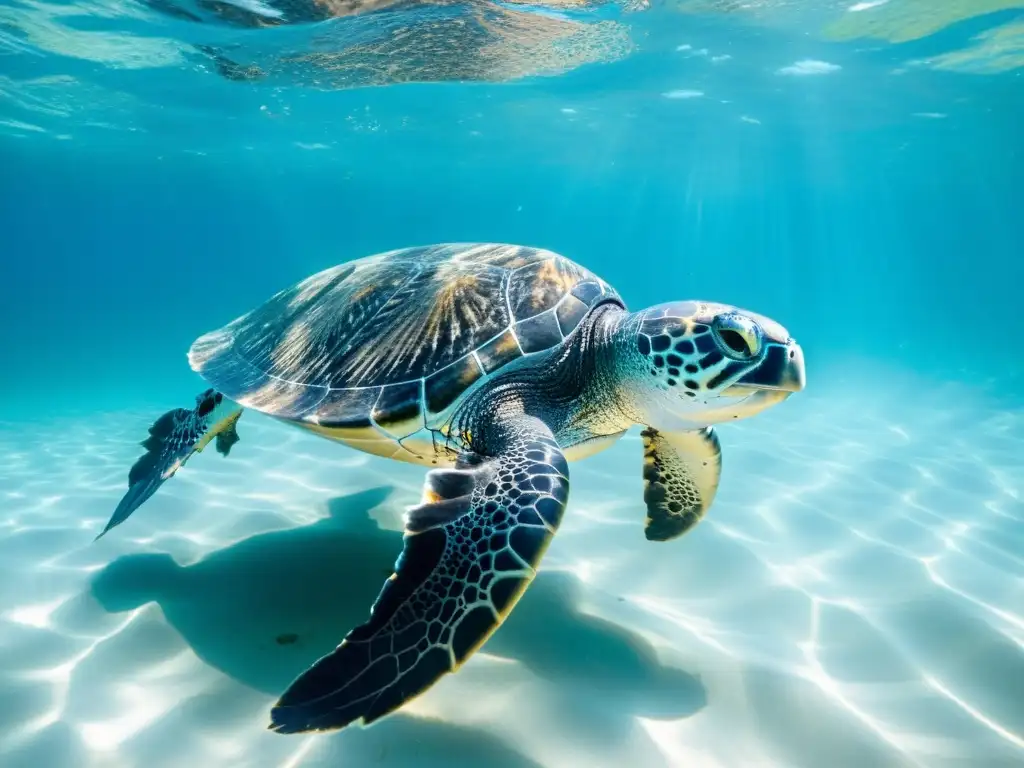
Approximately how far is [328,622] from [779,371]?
2.57 m

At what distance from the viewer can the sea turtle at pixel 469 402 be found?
71.7 inches

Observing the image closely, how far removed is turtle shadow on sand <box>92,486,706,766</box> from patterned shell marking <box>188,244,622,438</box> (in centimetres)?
103

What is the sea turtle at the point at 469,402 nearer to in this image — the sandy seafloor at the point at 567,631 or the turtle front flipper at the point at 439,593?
the turtle front flipper at the point at 439,593

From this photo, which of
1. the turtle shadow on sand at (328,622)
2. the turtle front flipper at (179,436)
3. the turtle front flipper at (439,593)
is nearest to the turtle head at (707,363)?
the turtle front flipper at (439,593)

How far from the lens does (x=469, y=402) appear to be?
3.02 meters

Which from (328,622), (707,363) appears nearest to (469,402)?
(707,363)

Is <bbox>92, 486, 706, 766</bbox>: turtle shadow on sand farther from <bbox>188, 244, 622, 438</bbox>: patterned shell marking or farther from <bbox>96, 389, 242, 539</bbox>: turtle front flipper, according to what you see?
<bbox>188, 244, 622, 438</bbox>: patterned shell marking

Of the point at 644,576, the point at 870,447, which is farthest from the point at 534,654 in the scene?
the point at 870,447

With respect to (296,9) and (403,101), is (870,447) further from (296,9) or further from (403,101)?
(403,101)

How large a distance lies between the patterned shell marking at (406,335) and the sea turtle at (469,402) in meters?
0.01

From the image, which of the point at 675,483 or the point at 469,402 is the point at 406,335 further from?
the point at 675,483

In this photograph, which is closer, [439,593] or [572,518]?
[439,593]

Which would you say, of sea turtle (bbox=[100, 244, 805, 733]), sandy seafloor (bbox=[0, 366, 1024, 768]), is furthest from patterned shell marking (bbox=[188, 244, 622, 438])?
sandy seafloor (bbox=[0, 366, 1024, 768])

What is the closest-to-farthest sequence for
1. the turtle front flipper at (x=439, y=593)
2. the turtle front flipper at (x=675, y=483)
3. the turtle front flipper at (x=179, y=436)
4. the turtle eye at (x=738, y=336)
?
1. the turtle front flipper at (x=439, y=593)
2. the turtle eye at (x=738, y=336)
3. the turtle front flipper at (x=675, y=483)
4. the turtle front flipper at (x=179, y=436)
